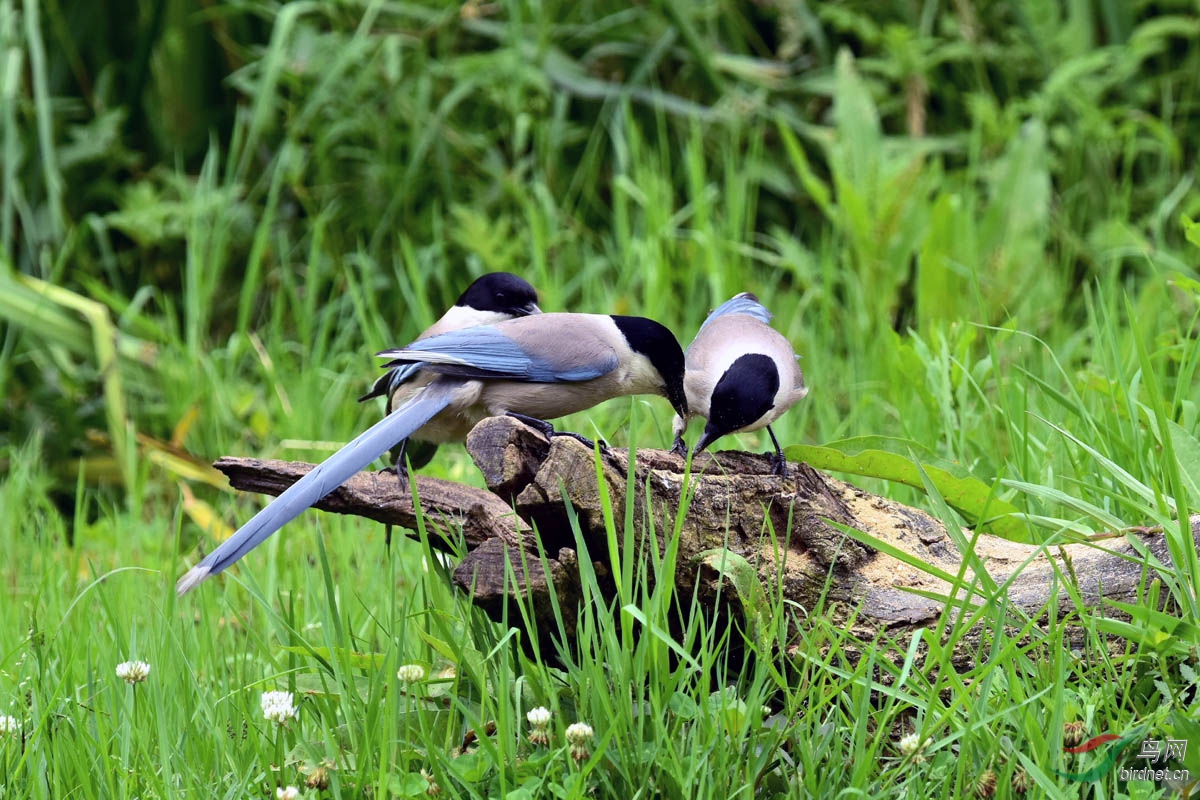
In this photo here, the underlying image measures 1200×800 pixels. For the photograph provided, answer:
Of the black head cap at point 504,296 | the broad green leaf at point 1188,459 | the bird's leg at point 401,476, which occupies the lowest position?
the bird's leg at point 401,476

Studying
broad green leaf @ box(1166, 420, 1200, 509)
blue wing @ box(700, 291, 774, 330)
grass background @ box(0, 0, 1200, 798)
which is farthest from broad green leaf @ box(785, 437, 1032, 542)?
blue wing @ box(700, 291, 774, 330)

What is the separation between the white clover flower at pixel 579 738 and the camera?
242 cm

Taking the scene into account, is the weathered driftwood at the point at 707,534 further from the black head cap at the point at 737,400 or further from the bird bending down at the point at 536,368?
the bird bending down at the point at 536,368

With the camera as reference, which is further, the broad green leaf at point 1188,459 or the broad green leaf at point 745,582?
the broad green leaf at point 1188,459

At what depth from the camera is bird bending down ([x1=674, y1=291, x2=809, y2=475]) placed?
138 inches

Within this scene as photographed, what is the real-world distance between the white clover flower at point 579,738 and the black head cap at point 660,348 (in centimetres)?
153

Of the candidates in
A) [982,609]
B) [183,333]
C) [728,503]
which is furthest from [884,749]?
[183,333]

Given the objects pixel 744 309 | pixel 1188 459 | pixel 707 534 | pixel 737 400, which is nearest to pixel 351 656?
pixel 707 534

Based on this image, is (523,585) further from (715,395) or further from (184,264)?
(184,264)

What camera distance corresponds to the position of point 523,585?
273 centimetres

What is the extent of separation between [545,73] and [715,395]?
3.47m

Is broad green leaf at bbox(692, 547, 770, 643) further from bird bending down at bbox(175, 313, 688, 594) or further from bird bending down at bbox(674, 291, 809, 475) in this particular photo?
bird bending down at bbox(175, 313, 688, 594)

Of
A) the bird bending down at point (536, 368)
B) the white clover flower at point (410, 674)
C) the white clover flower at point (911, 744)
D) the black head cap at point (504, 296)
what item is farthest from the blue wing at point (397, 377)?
the white clover flower at point (911, 744)

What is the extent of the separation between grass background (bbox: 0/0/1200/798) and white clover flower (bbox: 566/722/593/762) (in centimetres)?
23
